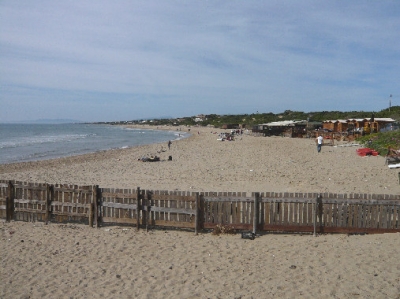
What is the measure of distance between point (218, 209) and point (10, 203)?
6.56 meters

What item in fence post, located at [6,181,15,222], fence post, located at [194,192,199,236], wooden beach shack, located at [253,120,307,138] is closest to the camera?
fence post, located at [194,192,199,236]

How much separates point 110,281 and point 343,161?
21060 millimetres

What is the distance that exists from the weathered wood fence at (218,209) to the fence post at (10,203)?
13.2 inches

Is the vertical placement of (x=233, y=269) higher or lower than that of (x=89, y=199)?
lower

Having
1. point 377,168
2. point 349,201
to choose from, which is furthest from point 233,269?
point 377,168

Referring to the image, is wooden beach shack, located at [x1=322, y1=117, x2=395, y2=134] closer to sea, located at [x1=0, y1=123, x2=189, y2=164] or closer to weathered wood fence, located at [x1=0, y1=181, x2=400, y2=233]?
sea, located at [x1=0, y1=123, x2=189, y2=164]

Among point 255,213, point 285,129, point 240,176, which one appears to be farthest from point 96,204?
point 285,129

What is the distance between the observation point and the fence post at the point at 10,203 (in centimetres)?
1166

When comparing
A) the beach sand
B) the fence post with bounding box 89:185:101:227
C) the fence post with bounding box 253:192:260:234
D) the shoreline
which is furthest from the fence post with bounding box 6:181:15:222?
the fence post with bounding box 253:192:260:234

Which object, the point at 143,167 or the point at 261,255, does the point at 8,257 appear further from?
the point at 143,167

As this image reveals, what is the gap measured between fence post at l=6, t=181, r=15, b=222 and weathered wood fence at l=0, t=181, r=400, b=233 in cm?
34

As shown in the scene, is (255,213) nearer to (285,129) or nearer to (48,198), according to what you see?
(48,198)

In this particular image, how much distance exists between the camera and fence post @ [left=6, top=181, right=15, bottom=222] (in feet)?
38.2

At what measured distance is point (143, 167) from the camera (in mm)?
25625
